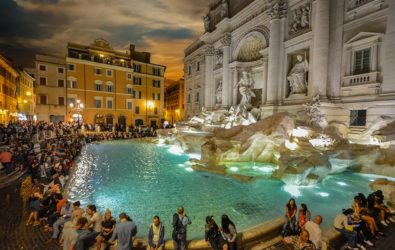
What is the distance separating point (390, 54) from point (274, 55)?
7.08 metres

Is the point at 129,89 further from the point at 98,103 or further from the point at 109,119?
the point at 109,119

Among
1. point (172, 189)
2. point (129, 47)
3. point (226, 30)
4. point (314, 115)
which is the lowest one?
point (172, 189)

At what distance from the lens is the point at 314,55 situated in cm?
1323

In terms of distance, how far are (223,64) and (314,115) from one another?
42.0 ft

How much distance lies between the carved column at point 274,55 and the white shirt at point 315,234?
13437 mm

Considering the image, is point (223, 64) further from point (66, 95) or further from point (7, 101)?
point (7, 101)

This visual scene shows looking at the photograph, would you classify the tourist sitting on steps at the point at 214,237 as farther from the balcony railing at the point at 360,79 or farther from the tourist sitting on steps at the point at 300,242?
the balcony railing at the point at 360,79

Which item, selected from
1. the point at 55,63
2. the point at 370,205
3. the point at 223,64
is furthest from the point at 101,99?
the point at 370,205

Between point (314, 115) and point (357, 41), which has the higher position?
point (357, 41)

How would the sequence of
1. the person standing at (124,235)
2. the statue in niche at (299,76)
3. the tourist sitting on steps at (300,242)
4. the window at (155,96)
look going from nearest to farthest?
the tourist sitting on steps at (300,242), the person standing at (124,235), the statue in niche at (299,76), the window at (155,96)

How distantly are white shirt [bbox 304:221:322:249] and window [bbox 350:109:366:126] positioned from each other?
1069 centimetres

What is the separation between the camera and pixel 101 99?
32219 millimetres

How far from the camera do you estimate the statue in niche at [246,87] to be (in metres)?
19.2

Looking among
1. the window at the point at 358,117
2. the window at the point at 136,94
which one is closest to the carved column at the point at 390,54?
the window at the point at 358,117
